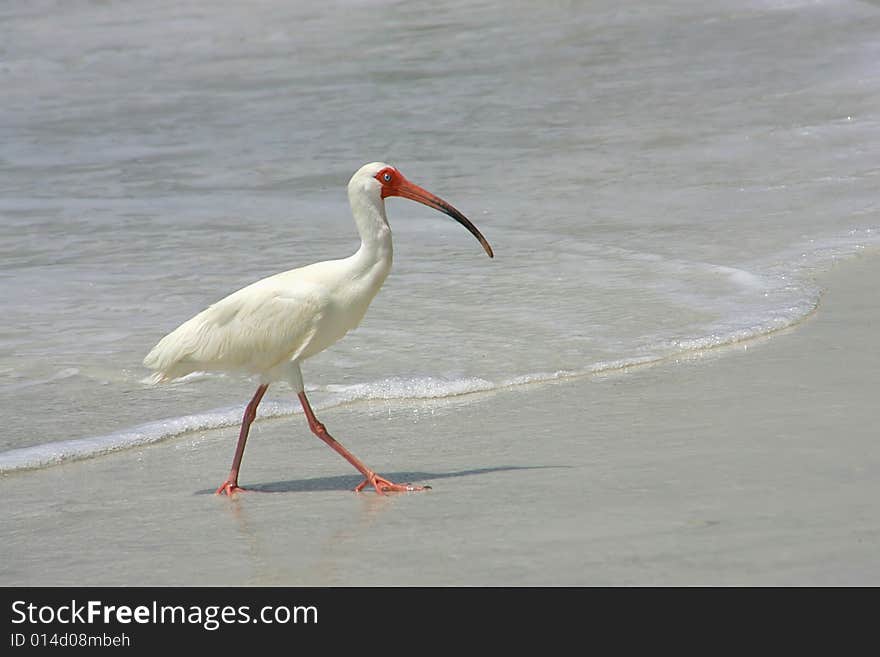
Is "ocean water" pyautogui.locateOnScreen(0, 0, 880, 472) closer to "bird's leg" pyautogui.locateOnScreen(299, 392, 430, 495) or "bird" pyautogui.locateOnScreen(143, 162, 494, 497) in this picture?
"bird" pyautogui.locateOnScreen(143, 162, 494, 497)

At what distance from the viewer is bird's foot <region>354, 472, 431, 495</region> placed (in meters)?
5.44

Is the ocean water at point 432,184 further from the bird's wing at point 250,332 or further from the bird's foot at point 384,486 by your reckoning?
the bird's foot at point 384,486

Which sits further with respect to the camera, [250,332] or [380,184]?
[380,184]

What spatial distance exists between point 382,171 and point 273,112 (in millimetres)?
12548

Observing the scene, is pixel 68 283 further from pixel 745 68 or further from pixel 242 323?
pixel 745 68

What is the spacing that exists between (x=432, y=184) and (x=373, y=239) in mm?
7932

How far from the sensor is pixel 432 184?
13430mm

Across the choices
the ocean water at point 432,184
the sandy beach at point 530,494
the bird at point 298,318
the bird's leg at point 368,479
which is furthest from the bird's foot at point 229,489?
Result: the ocean water at point 432,184

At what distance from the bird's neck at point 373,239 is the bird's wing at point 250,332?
0.22 m

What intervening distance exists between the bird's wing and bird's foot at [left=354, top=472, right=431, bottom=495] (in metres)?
0.57

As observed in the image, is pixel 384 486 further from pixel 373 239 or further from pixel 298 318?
pixel 373 239

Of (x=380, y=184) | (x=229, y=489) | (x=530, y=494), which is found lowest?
(x=229, y=489)

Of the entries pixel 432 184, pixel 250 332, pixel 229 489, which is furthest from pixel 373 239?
pixel 432 184
